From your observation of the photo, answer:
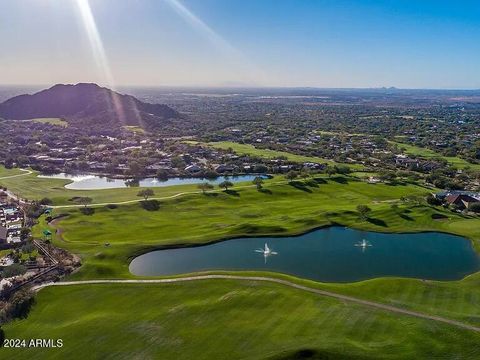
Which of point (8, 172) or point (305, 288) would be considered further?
point (8, 172)

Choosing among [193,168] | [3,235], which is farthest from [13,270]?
[193,168]

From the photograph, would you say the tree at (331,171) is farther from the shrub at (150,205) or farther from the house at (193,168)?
the shrub at (150,205)

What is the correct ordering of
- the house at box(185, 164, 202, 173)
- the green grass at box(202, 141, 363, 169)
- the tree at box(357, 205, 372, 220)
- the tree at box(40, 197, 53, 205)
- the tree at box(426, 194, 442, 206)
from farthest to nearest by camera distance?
the green grass at box(202, 141, 363, 169)
the house at box(185, 164, 202, 173)
the tree at box(426, 194, 442, 206)
the tree at box(40, 197, 53, 205)
the tree at box(357, 205, 372, 220)

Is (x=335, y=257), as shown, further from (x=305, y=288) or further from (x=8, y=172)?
(x=8, y=172)

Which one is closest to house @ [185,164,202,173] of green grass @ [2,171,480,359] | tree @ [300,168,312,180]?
tree @ [300,168,312,180]

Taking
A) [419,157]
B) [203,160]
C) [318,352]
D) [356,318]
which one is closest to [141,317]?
[318,352]

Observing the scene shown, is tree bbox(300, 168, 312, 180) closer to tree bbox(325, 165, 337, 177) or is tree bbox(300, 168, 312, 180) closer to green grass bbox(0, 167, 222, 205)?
tree bbox(325, 165, 337, 177)
